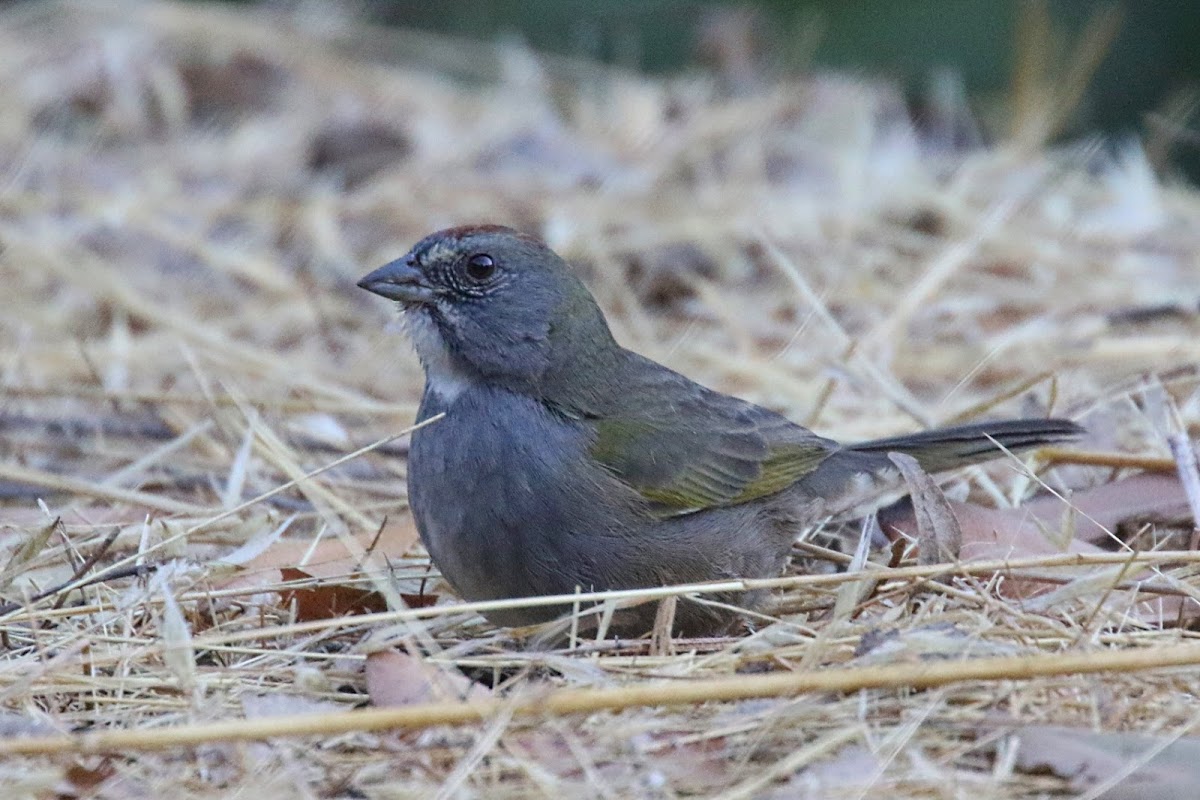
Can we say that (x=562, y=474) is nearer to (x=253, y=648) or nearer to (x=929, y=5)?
(x=253, y=648)

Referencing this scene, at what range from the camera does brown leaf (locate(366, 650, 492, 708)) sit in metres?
2.88

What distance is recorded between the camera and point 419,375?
5.60 metres

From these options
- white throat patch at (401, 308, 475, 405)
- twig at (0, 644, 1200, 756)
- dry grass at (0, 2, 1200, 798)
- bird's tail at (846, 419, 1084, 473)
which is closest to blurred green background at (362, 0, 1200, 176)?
dry grass at (0, 2, 1200, 798)

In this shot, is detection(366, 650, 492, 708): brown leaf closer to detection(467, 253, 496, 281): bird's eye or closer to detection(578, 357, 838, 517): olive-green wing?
detection(578, 357, 838, 517): olive-green wing

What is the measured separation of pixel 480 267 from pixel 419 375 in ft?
5.77

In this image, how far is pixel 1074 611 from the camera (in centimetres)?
327

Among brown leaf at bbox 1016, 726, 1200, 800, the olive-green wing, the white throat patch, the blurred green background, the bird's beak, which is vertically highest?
the blurred green background

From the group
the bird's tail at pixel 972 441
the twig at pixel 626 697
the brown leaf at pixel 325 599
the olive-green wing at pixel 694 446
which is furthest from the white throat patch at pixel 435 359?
the twig at pixel 626 697

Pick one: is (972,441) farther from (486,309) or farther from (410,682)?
(410,682)

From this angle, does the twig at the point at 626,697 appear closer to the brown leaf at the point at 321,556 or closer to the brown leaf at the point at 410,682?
the brown leaf at the point at 410,682

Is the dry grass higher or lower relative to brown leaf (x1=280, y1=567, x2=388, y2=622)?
higher

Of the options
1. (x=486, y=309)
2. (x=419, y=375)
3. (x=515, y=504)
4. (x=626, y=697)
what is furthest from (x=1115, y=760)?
(x=419, y=375)

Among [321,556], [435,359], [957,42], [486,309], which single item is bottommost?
[321,556]

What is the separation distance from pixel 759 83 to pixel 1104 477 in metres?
5.51
